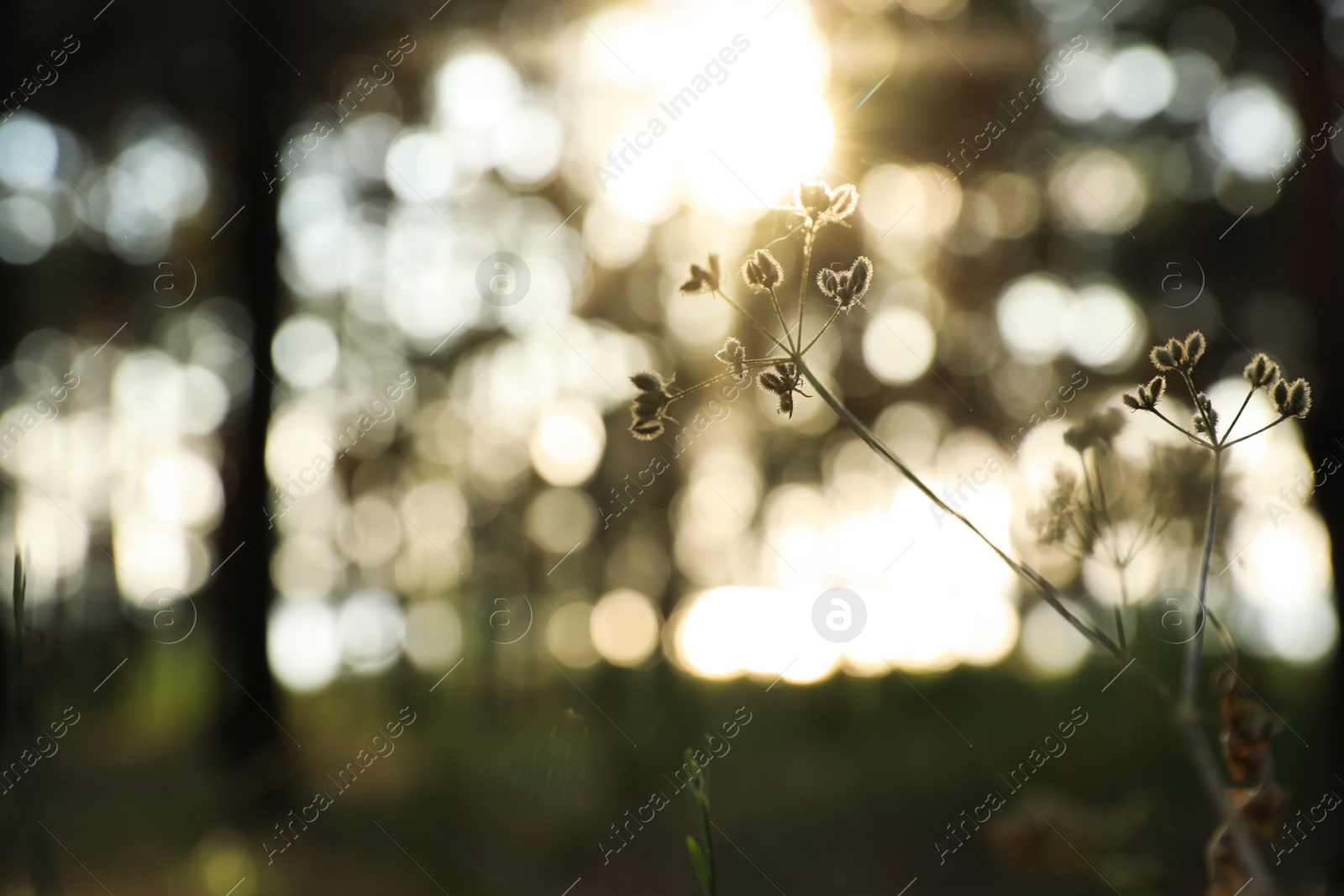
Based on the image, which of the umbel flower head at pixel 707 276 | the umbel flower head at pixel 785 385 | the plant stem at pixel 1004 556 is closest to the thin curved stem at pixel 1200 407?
the plant stem at pixel 1004 556

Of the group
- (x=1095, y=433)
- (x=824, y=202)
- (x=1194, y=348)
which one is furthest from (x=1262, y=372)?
(x=824, y=202)

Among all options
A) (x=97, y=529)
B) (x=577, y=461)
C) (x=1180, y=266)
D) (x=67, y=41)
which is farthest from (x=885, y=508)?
(x=97, y=529)

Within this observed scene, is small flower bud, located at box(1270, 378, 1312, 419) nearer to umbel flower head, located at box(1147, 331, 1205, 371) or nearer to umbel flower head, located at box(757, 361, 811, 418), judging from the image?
umbel flower head, located at box(1147, 331, 1205, 371)

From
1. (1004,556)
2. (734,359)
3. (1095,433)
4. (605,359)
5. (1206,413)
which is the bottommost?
(605,359)

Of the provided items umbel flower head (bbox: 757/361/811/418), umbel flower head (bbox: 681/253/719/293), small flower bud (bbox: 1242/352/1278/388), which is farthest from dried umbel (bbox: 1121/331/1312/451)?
umbel flower head (bbox: 681/253/719/293)

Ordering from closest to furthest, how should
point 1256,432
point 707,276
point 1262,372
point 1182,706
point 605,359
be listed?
1. point 1182,706
2. point 1256,432
3. point 1262,372
4. point 707,276
5. point 605,359

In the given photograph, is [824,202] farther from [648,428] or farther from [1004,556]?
[1004,556]
